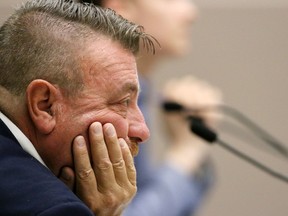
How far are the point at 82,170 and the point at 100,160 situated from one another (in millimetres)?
32

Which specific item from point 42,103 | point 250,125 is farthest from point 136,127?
point 250,125

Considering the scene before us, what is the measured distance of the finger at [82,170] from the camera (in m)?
1.04

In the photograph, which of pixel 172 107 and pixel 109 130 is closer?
pixel 109 130

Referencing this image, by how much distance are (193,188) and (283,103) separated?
2.48ft

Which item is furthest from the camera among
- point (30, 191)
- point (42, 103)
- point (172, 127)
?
point (172, 127)

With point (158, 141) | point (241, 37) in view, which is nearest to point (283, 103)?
point (241, 37)

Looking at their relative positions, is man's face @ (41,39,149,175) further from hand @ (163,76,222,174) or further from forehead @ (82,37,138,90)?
hand @ (163,76,222,174)

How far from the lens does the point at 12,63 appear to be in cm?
104

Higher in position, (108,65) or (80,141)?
(108,65)

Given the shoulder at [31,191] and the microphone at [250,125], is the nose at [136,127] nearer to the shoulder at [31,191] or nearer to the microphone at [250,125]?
the shoulder at [31,191]

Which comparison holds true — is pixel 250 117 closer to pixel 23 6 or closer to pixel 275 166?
pixel 275 166

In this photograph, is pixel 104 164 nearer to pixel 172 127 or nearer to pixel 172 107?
pixel 172 107

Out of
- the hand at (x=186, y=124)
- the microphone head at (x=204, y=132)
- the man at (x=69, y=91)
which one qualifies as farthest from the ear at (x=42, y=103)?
the hand at (x=186, y=124)

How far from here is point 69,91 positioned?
1.02m
